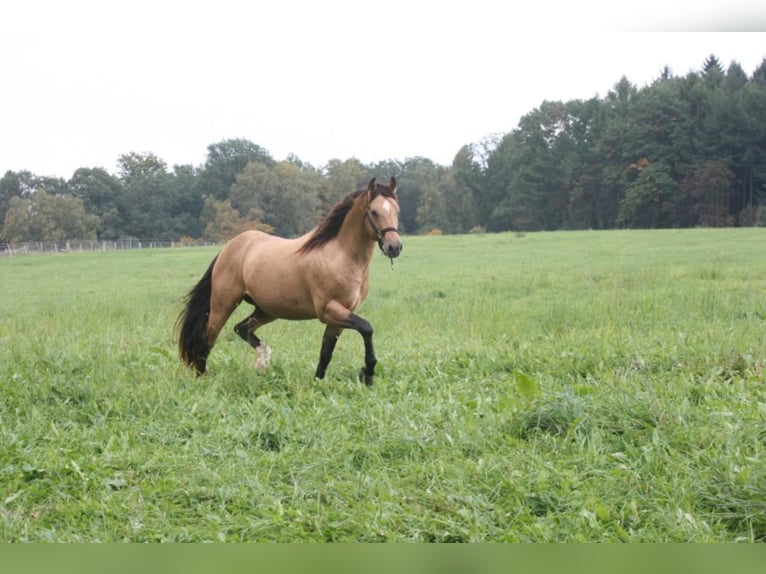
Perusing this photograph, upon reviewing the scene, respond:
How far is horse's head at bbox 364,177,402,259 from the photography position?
5699 millimetres

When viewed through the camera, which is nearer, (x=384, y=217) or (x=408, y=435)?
(x=408, y=435)

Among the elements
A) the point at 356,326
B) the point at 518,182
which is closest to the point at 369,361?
the point at 356,326

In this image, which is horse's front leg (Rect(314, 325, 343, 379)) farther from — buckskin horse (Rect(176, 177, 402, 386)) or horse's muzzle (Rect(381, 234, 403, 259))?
horse's muzzle (Rect(381, 234, 403, 259))

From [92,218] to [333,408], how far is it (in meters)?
15.5

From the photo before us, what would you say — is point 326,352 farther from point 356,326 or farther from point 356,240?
point 356,240

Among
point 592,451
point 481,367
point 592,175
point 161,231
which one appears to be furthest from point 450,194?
point 592,451

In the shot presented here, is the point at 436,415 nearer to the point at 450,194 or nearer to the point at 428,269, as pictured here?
the point at 428,269

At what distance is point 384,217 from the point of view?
19.2 ft

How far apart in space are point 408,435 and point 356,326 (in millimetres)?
1968

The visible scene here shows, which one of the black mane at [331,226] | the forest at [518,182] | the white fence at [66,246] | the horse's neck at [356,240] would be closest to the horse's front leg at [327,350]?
the horse's neck at [356,240]

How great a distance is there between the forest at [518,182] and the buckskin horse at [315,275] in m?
3.86

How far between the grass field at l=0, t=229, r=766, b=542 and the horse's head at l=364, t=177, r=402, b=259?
4.07 ft

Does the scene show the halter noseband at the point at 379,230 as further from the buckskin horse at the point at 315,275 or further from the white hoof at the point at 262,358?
the white hoof at the point at 262,358

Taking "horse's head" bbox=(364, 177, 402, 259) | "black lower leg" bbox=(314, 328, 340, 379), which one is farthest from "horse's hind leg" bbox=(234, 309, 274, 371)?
"horse's head" bbox=(364, 177, 402, 259)
